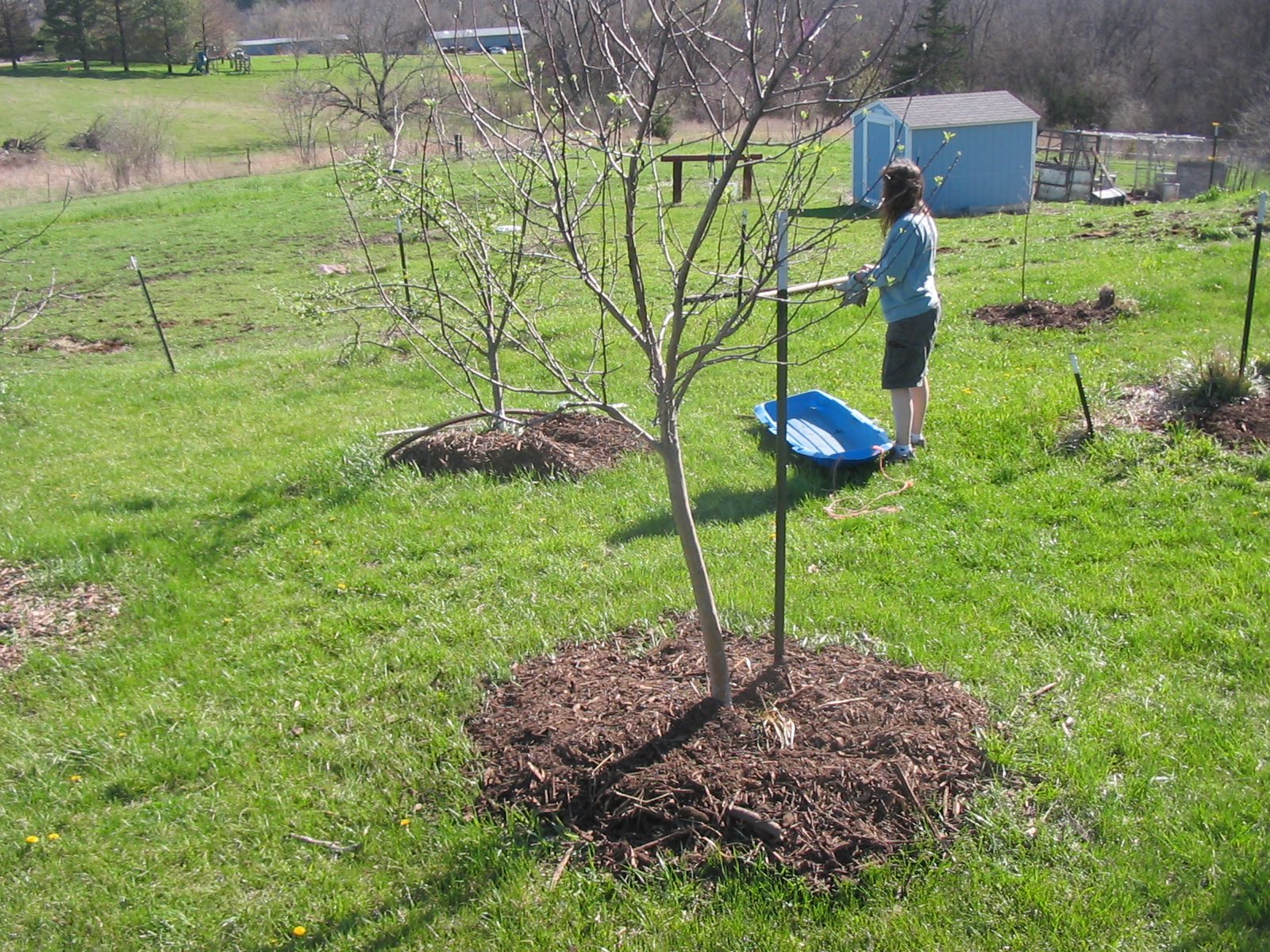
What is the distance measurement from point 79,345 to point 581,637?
12.7 metres

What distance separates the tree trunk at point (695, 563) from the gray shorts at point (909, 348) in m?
2.97

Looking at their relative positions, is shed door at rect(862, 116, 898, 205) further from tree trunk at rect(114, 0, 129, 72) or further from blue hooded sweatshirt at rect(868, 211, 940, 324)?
tree trunk at rect(114, 0, 129, 72)

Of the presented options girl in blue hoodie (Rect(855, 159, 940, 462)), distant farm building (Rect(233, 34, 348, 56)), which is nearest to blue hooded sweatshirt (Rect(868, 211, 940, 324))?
girl in blue hoodie (Rect(855, 159, 940, 462))

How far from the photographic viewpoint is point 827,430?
6.79 meters

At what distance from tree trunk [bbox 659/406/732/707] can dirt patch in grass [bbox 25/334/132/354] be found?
42.2ft

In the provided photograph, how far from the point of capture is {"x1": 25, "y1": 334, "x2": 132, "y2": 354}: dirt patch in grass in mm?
13931

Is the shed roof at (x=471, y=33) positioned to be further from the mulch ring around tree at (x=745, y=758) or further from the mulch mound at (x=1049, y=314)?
the mulch mound at (x=1049, y=314)

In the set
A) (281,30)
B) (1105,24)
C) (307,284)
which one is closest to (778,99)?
(307,284)

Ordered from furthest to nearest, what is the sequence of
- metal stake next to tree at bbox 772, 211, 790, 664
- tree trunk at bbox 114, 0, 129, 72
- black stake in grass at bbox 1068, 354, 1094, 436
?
tree trunk at bbox 114, 0, 129, 72 → black stake in grass at bbox 1068, 354, 1094, 436 → metal stake next to tree at bbox 772, 211, 790, 664

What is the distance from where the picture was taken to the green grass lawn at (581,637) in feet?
9.84

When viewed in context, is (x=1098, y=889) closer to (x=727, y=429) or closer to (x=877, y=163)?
(x=727, y=429)

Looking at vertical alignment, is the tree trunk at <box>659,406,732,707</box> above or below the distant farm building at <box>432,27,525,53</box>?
below

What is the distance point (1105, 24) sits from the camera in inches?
1889

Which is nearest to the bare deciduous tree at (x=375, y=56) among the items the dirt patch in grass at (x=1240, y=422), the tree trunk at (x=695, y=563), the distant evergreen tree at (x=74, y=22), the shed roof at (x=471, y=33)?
the shed roof at (x=471, y=33)
